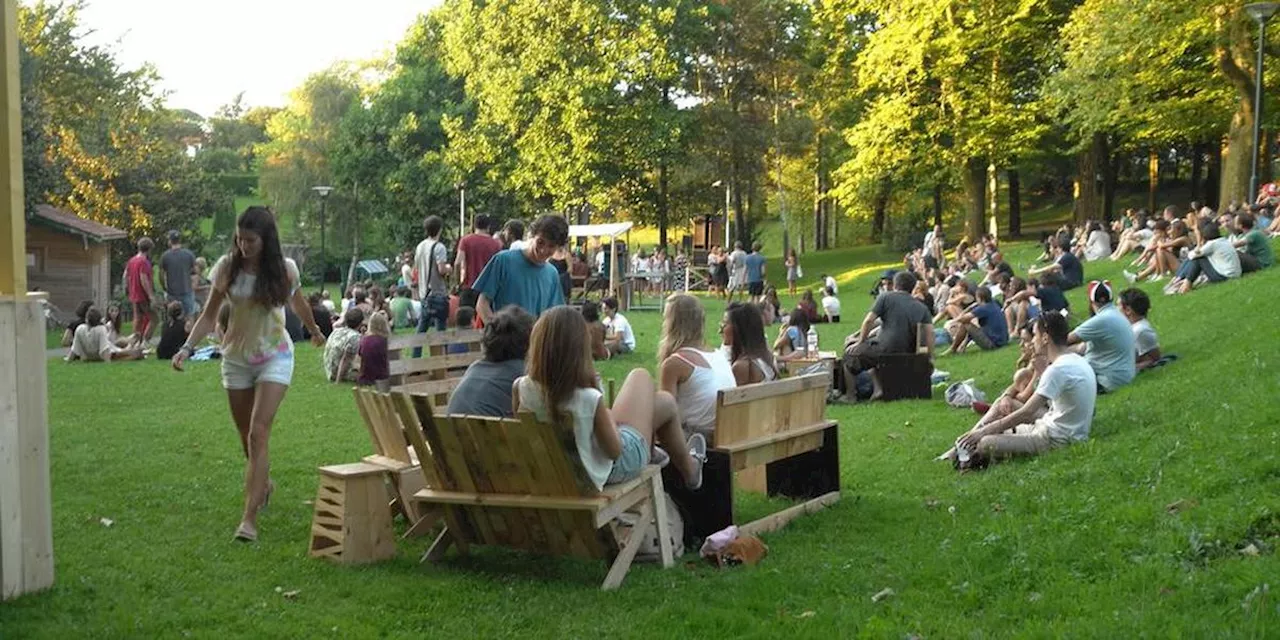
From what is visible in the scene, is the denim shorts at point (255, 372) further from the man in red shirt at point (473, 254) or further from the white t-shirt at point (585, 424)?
the man in red shirt at point (473, 254)

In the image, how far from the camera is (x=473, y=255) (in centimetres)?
1329

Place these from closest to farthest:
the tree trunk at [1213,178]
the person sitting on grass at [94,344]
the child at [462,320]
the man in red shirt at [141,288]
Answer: the child at [462,320]
the person sitting on grass at [94,344]
the man in red shirt at [141,288]
the tree trunk at [1213,178]

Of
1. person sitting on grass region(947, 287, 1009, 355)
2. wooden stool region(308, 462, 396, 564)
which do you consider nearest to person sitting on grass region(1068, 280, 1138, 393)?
person sitting on grass region(947, 287, 1009, 355)

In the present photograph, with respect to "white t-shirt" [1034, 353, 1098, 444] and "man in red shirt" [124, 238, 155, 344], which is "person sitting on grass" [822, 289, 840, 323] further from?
"white t-shirt" [1034, 353, 1098, 444]

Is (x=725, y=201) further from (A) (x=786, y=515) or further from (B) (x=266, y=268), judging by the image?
(B) (x=266, y=268)

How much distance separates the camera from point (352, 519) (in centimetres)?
639

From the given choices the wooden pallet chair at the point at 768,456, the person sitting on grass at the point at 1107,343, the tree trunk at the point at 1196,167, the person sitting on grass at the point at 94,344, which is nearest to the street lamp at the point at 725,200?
the tree trunk at the point at 1196,167

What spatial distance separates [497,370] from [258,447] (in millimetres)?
1406

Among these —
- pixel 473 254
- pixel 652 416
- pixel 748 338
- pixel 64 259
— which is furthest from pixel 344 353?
pixel 64 259

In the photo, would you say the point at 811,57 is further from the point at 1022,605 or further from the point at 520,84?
the point at 1022,605

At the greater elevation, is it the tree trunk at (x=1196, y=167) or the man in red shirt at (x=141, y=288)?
the tree trunk at (x=1196, y=167)

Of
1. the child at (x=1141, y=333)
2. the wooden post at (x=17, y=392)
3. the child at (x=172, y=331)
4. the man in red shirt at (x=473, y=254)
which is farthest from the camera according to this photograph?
the child at (x=172, y=331)

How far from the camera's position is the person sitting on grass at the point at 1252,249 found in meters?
18.3

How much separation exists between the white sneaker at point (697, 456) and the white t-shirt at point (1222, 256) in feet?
45.3
